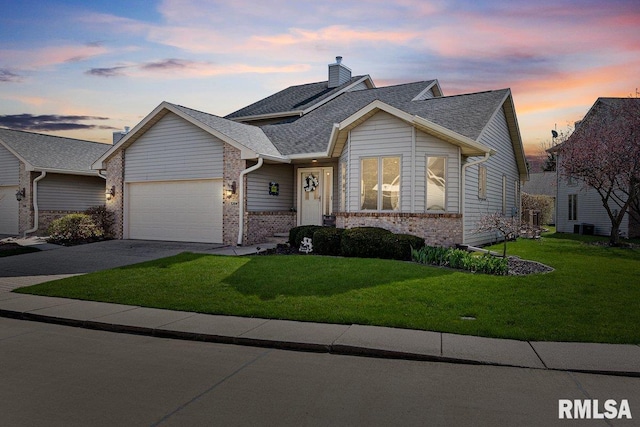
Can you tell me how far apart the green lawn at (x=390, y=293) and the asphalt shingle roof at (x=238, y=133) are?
19.0ft

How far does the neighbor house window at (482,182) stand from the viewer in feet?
54.2

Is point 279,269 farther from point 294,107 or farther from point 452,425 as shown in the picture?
point 294,107

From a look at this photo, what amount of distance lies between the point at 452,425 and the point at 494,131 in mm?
15453

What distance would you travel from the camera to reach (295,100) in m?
24.9

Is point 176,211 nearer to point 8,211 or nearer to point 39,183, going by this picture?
point 39,183

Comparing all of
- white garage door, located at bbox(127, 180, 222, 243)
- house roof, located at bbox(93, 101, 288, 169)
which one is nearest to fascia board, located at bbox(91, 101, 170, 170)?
house roof, located at bbox(93, 101, 288, 169)

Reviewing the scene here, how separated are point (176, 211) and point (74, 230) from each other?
410cm

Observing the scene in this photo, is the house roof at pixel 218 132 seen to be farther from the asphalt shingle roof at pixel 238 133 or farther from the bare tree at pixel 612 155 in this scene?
the bare tree at pixel 612 155

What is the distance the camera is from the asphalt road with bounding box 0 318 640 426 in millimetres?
3824

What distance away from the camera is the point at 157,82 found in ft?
61.0

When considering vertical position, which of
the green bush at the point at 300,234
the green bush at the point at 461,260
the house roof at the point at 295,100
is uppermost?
the house roof at the point at 295,100

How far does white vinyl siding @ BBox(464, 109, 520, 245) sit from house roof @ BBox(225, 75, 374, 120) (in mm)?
8872

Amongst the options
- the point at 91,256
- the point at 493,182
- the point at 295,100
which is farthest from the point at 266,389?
the point at 295,100

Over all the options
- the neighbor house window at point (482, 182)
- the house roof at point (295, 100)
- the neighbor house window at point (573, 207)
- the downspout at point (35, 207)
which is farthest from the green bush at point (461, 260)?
the neighbor house window at point (573, 207)
